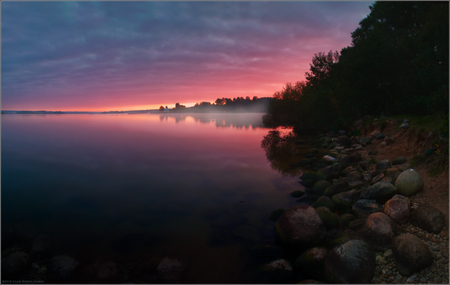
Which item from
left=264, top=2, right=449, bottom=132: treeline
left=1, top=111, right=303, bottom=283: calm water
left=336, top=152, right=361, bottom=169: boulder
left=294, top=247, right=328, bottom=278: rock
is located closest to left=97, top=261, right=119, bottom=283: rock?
left=1, top=111, right=303, bottom=283: calm water

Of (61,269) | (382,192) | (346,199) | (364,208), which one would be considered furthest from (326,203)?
(61,269)

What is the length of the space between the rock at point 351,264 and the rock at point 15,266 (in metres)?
8.97

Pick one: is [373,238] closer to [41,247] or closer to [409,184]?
[409,184]

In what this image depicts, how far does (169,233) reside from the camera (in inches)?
372

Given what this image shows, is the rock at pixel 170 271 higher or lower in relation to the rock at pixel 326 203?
lower

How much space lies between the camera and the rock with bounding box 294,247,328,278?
21.5 feet

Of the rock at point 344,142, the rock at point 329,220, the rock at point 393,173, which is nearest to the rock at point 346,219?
the rock at point 329,220

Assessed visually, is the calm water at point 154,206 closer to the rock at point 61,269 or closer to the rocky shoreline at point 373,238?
the rock at point 61,269

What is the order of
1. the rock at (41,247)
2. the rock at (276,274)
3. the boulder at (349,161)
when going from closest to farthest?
1. the rock at (276,274)
2. the rock at (41,247)
3. the boulder at (349,161)

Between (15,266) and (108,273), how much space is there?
2.80m

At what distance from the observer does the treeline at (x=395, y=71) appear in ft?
49.2

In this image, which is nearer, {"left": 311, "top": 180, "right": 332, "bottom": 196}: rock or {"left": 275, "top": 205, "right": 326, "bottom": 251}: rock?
{"left": 275, "top": 205, "right": 326, "bottom": 251}: rock

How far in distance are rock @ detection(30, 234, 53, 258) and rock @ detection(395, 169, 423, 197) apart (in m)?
13.5

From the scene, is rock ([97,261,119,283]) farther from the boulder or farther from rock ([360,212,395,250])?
the boulder
